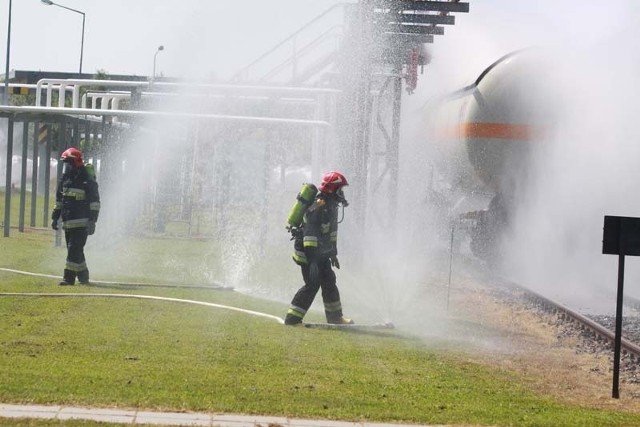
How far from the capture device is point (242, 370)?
8.62 m

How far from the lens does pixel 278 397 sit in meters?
7.70

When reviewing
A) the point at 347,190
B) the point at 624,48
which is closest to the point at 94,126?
the point at 347,190

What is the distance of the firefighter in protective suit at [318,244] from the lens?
11.5 m

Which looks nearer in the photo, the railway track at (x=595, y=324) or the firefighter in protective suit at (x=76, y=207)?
the railway track at (x=595, y=324)

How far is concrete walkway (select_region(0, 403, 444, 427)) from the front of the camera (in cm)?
673

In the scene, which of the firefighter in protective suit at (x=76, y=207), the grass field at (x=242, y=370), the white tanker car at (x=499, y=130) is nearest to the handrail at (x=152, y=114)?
the white tanker car at (x=499, y=130)

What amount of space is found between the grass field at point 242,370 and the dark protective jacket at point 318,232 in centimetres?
83

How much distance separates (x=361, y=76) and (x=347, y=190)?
8.10ft

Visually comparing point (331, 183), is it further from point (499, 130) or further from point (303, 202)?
point (499, 130)

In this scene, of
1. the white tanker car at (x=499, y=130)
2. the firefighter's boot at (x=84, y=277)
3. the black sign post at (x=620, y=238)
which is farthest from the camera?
the white tanker car at (x=499, y=130)

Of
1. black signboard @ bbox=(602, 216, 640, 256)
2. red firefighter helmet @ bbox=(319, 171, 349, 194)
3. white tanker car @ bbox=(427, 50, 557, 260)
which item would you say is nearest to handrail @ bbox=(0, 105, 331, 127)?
white tanker car @ bbox=(427, 50, 557, 260)

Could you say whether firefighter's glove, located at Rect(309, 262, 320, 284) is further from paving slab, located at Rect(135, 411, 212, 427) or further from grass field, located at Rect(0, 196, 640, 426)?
paving slab, located at Rect(135, 411, 212, 427)

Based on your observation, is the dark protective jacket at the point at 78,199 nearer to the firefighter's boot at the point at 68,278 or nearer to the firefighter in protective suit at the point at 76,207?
the firefighter in protective suit at the point at 76,207

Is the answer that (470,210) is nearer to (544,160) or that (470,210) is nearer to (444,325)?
(544,160)
